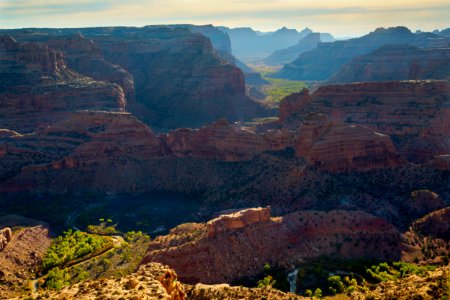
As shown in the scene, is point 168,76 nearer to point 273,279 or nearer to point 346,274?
point 273,279

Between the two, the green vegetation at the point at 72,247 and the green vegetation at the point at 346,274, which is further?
the green vegetation at the point at 72,247

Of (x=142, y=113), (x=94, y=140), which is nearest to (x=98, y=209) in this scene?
(x=94, y=140)

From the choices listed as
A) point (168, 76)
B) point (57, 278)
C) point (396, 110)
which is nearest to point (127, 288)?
point (57, 278)

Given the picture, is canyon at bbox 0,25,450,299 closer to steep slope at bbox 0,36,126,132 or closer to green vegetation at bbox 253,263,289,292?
steep slope at bbox 0,36,126,132

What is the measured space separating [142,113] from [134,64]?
38.7 m

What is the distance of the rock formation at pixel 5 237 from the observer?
68.0 m

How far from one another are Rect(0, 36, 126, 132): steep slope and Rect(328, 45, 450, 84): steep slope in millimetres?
86805

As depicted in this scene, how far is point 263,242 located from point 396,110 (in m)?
50.1

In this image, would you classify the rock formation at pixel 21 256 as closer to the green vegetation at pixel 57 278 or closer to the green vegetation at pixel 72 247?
the green vegetation at pixel 72 247

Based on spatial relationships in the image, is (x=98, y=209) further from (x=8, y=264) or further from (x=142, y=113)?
(x=142, y=113)

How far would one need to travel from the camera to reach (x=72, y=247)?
72938mm

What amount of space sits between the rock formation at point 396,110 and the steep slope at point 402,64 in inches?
1745

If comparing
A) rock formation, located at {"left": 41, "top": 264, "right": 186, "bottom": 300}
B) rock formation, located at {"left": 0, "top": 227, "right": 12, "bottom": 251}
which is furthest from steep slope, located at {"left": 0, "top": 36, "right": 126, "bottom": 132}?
rock formation, located at {"left": 41, "top": 264, "right": 186, "bottom": 300}

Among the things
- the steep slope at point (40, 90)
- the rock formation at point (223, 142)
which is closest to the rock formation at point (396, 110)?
the rock formation at point (223, 142)
